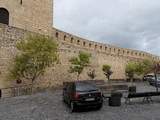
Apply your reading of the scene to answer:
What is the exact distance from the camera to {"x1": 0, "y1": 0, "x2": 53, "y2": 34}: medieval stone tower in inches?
1010

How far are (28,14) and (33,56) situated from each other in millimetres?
8180

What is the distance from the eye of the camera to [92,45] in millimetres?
34750

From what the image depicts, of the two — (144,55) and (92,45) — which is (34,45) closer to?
(92,45)

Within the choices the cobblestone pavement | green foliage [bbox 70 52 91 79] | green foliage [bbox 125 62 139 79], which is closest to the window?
green foliage [bbox 70 52 91 79]

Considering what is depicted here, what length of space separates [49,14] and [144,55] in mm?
26850

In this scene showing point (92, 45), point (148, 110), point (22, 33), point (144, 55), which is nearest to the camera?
point (148, 110)

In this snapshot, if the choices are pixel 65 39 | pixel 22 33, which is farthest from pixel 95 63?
pixel 22 33

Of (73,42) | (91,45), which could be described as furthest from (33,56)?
(91,45)

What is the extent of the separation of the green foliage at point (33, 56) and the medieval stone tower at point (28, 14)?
597 centimetres

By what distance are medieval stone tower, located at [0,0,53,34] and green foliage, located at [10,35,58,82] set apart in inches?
235


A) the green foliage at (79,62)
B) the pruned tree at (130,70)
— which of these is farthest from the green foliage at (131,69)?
the green foliage at (79,62)

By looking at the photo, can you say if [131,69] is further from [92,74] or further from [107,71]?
[92,74]

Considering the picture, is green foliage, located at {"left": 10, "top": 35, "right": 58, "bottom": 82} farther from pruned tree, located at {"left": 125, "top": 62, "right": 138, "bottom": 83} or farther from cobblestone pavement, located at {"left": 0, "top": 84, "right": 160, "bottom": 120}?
pruned tree, located at {"left": 125, "top": 62, "right": 138, "bottom": 83}

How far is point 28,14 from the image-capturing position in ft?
88.5
